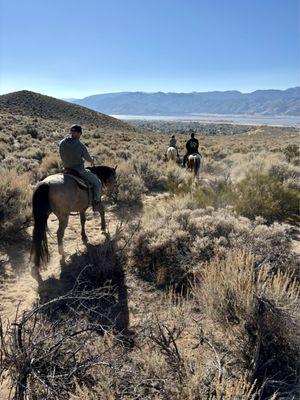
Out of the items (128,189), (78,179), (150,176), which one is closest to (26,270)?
(78,179)

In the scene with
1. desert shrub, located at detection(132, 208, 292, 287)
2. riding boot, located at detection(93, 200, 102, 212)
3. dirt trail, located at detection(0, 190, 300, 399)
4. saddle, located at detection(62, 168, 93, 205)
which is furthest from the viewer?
riding boot, located at detection(93, 200, 102, 212)

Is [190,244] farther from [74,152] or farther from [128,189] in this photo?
[128,189]

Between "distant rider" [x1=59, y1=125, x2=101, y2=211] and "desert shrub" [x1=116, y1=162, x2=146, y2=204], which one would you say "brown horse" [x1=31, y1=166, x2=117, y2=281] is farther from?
"desert shrub" [x1=116, y1=162, x2=146, y2=204]

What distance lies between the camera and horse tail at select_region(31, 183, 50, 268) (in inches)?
230

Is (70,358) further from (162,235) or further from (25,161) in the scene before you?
(25,161)

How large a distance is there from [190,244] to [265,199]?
387cm

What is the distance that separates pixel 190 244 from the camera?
5832mm

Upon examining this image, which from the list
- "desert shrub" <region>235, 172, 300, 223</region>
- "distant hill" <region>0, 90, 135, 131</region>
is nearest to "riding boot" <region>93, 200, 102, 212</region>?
"desert shrub" <region>235, 172, 300, 223</region>

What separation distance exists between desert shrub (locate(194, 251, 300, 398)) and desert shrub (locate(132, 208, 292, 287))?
137cm

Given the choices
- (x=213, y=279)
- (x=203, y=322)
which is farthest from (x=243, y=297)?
(x=203, y=322)

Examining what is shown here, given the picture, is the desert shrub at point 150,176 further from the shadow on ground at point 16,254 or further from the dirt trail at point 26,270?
the shadow on ground at point 16,254

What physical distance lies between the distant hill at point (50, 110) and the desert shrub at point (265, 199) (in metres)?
51.6

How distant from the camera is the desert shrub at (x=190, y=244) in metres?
5.33

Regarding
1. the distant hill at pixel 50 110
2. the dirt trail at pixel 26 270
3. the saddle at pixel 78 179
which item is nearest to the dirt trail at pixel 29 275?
the dirt trail at pixel 26 270
